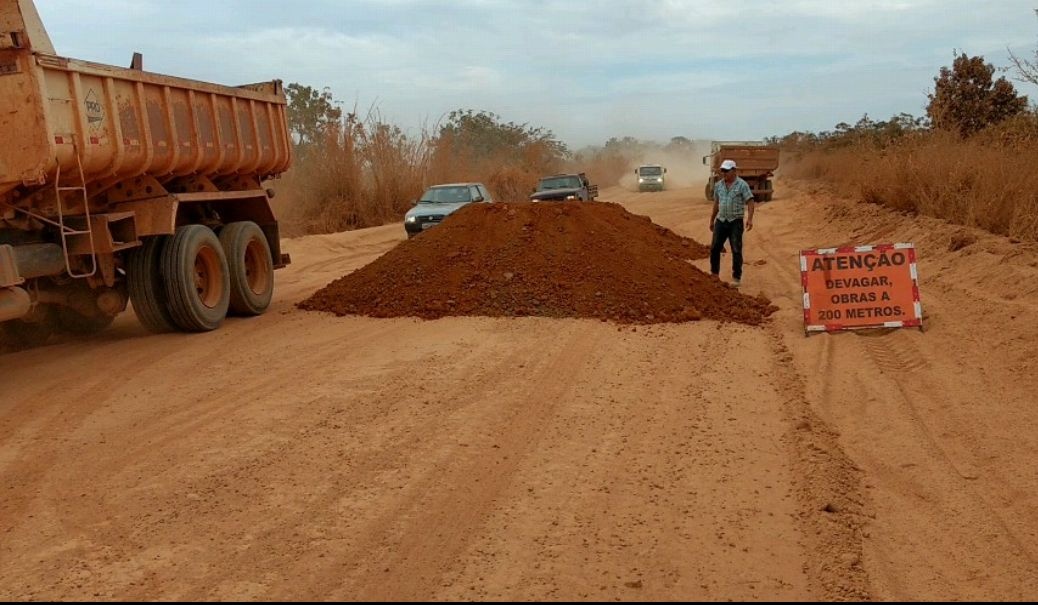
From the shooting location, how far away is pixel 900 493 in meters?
5.21

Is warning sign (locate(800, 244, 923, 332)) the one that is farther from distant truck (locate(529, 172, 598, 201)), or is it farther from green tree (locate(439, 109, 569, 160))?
green tree (locate(439, 109, 569, 160))

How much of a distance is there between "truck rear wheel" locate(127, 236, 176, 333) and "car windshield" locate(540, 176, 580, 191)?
2010cm

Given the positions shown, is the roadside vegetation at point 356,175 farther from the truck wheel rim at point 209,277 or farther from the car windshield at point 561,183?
the truck wheel rim at point 209,277

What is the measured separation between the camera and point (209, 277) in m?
10.8

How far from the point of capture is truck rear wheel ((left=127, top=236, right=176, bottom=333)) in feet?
32.2

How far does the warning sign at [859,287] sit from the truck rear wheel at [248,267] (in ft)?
21.3

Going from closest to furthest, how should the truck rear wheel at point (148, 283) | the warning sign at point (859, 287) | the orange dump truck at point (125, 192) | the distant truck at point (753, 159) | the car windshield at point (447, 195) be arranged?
the orange dump truck at point (125, 192) < the warning sign at point (859, 287) < the truck rear wheel at point (148, 283) < the car windshield at point (447, 195) < the distant truck at point (753, 159)

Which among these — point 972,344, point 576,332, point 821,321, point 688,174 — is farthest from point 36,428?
point 688,174

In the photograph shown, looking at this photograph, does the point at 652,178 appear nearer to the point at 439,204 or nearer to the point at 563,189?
the point at 563,189

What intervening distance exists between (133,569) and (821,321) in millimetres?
7241

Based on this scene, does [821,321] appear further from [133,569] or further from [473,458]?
[133,569]

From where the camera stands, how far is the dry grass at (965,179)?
1252 cm

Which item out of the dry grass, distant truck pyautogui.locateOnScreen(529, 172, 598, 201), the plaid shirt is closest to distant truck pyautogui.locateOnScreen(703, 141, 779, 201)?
distant truck pyautogui.locateOnScreen(529, 172, 598, 201)

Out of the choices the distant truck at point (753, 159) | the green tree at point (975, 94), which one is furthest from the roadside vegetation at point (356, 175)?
the green tree at point (975, 94)
